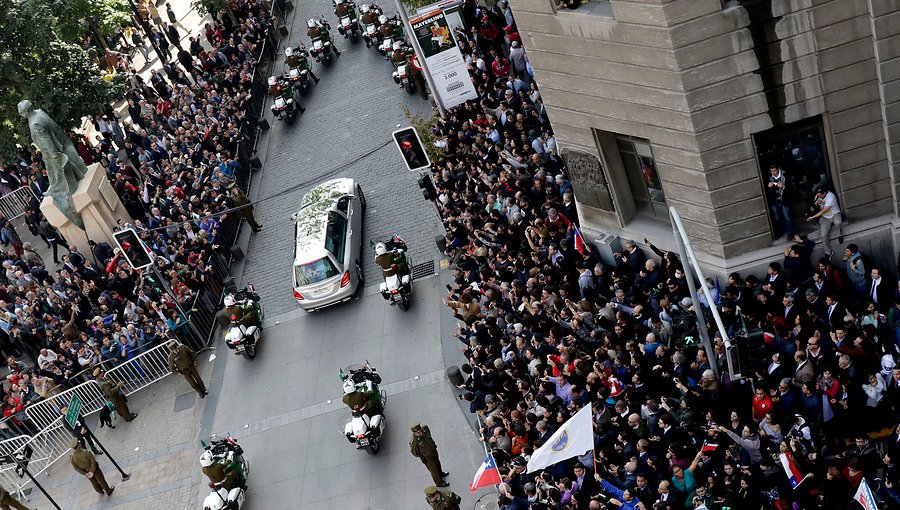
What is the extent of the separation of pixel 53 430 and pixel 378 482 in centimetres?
1014

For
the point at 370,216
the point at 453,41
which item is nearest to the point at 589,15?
the point at 453,41

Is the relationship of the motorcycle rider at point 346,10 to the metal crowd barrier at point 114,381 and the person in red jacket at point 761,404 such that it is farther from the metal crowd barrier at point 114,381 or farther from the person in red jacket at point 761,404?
the person in red jacket at point 761,404

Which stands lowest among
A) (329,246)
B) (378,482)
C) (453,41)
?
(378,482)

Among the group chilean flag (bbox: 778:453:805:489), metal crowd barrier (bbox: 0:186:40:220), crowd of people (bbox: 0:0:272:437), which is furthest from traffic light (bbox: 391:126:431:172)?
metal crowd barrier (bbox: 0:186:40:220)

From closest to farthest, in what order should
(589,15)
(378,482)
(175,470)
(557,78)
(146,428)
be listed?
(589,15), (557,78), (378,482), (175,470), (146,428)

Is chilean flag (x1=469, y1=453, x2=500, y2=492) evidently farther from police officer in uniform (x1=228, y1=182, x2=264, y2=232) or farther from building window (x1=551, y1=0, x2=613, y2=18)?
police officer in uniform (x1=228, y1=182, x2=264, y2=232)

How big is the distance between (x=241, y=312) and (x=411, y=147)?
6.00 metres

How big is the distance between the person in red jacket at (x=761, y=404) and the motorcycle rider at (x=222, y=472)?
11.5 meters

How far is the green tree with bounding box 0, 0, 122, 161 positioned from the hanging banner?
1613 centimetres

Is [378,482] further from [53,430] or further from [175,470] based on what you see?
[53,430]

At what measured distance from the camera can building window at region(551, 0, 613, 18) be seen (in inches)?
736

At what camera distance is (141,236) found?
106ft

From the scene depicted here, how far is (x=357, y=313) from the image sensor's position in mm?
27516

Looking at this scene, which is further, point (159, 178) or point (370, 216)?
point (159, 178)
